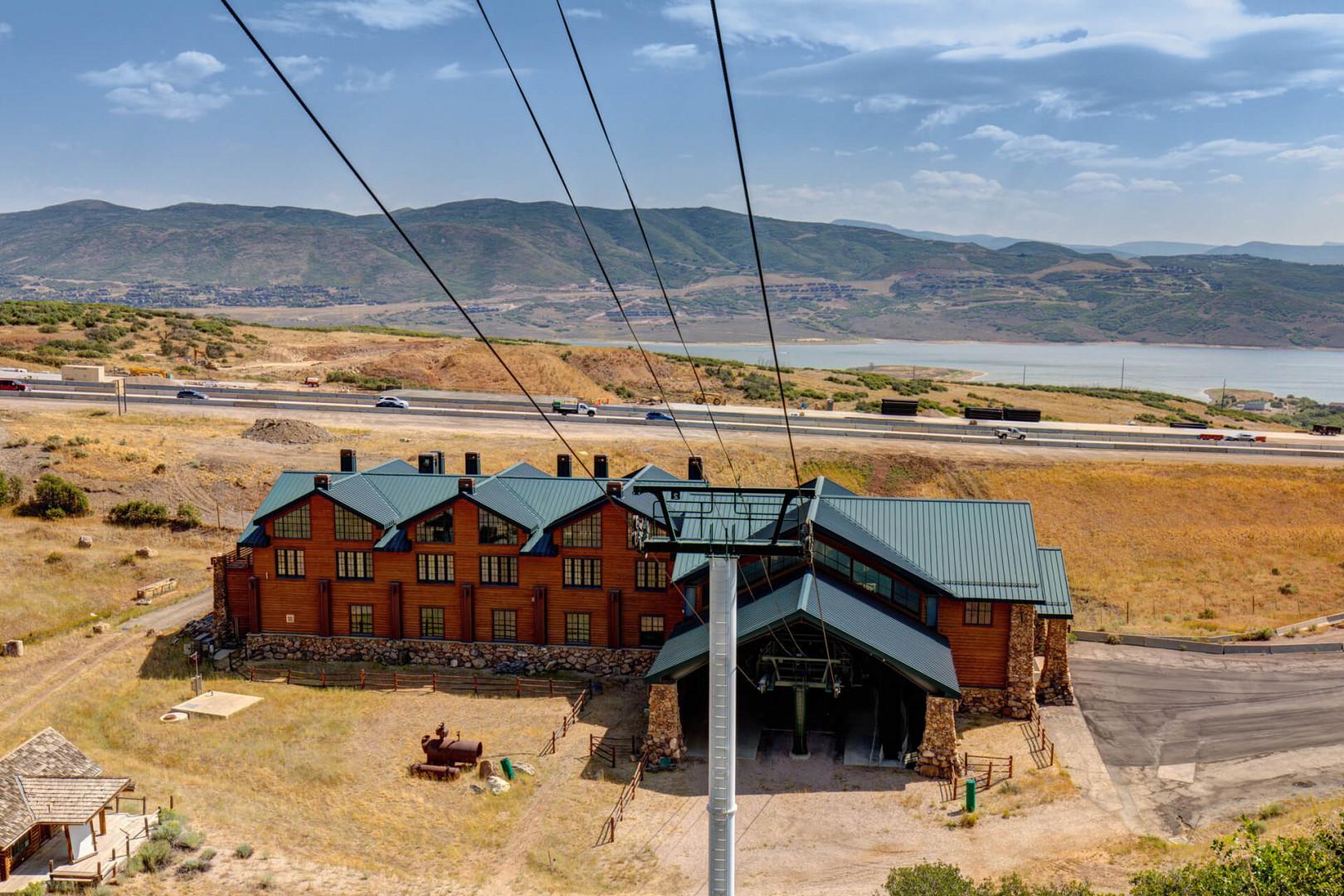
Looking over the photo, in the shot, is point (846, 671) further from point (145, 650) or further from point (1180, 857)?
point (145, 650)

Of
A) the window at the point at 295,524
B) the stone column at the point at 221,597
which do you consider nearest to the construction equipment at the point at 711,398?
the window at the point at 295,524

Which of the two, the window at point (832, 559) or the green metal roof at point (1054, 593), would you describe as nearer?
the green metal roof at point (1054, 593)

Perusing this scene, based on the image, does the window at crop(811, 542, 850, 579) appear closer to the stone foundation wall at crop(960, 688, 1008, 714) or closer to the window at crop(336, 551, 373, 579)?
the stone foundation wall at crop(960, 688, 1008, 714)

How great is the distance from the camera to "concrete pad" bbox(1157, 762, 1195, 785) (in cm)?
3381

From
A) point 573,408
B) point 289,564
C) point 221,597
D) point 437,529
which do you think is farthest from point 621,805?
point 573,408

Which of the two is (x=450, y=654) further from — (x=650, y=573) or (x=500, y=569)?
(x=650, y=573)

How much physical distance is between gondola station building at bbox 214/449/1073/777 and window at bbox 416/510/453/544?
5 centimetres

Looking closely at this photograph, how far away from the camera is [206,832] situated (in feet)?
102

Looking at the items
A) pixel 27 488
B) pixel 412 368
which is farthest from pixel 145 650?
pixel 412 368

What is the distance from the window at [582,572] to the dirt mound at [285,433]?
137 ft

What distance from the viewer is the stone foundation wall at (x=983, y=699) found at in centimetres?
3894

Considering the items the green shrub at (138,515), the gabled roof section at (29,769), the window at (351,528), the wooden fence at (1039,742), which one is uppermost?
the window at (351,528)

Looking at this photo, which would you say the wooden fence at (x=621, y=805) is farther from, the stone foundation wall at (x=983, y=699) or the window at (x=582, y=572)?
the stone foundation wall at (x=983, y=699)

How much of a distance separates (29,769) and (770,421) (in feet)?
222
